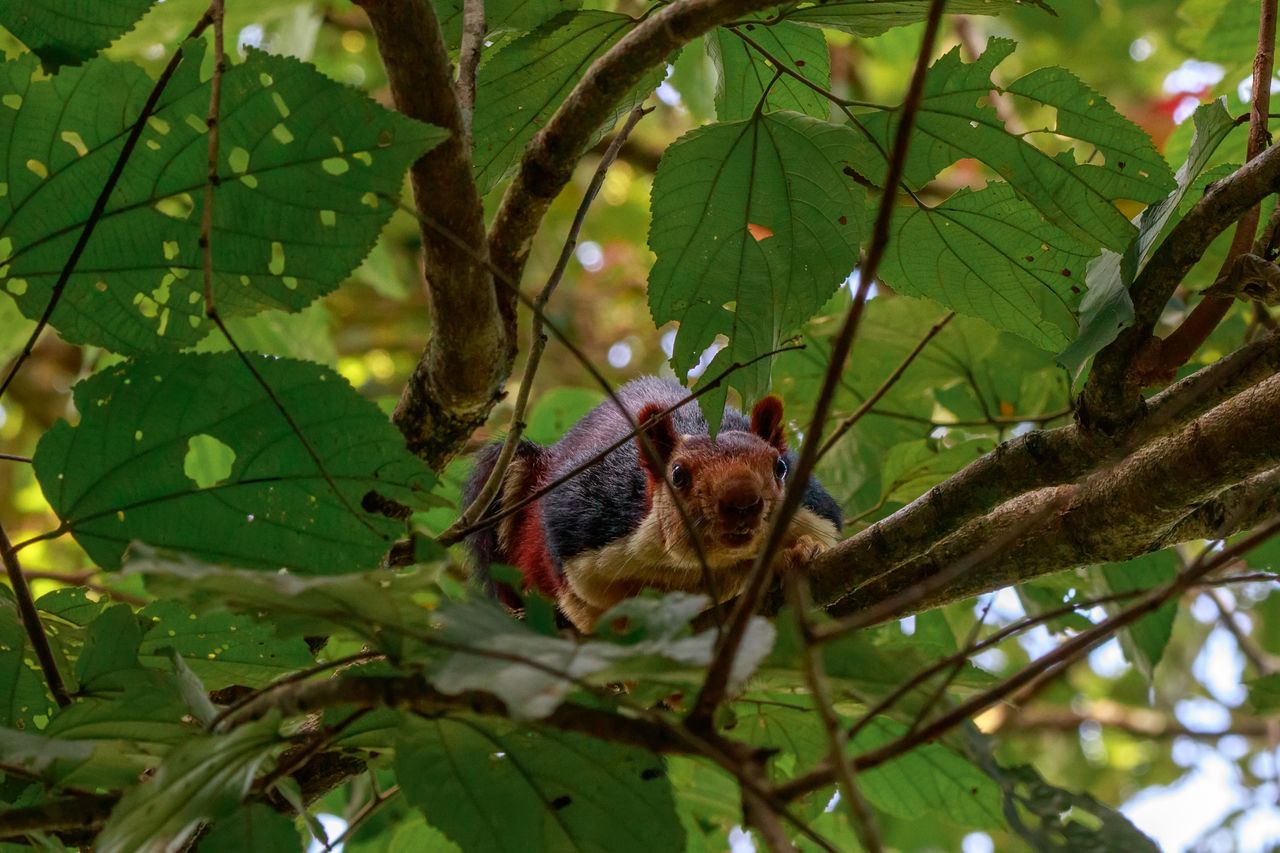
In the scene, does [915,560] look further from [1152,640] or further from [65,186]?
[65,186]

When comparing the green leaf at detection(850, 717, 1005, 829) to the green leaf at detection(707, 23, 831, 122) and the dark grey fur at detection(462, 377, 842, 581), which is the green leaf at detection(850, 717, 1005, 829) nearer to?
the dark grey fur at detection(462, 377, 842, 581)

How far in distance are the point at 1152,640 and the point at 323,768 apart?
1.69 m

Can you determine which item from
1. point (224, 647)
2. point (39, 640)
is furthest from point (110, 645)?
point (224, 647)

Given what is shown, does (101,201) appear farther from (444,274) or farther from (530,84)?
(530,84)

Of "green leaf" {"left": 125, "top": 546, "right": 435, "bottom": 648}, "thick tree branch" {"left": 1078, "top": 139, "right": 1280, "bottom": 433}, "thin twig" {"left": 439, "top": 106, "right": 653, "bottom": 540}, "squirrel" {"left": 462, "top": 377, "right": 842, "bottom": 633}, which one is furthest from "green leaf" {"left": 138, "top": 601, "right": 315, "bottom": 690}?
"thick tree branch" {"left": 1078, "top": 139, "right": 1280, "bottom": 433}

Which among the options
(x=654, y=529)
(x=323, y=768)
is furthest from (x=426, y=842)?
(x=654, y=529)

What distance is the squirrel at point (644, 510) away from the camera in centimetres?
280

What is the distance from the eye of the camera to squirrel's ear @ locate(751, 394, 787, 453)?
3.18 meters

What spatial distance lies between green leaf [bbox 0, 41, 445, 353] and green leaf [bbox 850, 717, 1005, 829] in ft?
4.90

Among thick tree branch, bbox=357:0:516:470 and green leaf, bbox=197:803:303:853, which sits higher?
thick tree branch, bbox=357:0:516:470

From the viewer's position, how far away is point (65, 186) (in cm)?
157

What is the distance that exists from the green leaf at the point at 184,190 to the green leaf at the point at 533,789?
1.95ft

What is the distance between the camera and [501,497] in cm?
354

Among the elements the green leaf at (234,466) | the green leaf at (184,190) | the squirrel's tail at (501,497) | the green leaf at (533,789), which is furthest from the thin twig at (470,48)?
the squirrel's tail at (501,497)
